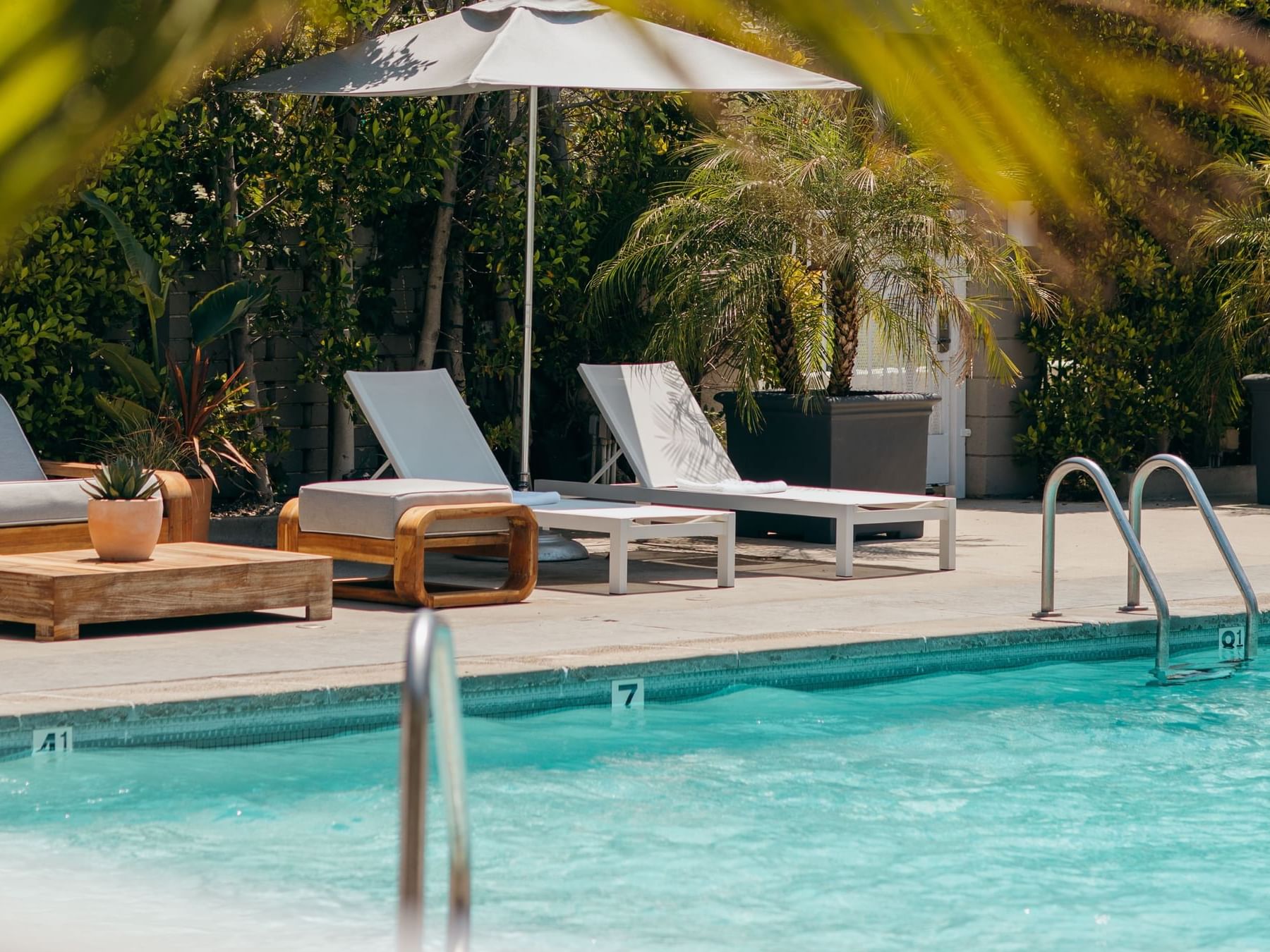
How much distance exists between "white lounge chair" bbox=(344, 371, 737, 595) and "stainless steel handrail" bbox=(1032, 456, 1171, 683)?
1.60m

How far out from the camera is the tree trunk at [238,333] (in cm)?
1004

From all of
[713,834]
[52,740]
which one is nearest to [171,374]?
[52,740]

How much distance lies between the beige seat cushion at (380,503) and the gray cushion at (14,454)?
1363 millimetres

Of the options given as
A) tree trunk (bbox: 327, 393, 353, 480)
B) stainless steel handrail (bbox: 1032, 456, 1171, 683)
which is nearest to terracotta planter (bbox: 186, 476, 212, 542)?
tree trunk (bbox: 327, 393, 353, 480)

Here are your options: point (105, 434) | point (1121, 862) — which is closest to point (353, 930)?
point (1121, 862)

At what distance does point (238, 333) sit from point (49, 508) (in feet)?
9.33

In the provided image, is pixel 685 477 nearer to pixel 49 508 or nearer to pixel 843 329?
pixel 843 329

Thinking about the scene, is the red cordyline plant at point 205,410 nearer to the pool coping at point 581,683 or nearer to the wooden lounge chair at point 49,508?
the wooden lounge chair at point 49,508

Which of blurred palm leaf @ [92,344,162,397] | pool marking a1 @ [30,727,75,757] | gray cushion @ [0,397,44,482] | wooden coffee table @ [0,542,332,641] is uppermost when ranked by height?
blurred palm leaf @ [92,344,162,397]

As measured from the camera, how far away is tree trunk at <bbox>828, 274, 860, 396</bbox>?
10.6 metres

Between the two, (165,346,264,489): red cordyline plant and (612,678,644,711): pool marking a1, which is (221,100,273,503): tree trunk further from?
(612,678,644,711): pool marking a1

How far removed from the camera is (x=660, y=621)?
293 inches

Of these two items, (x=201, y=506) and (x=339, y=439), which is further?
(x=339, y=439)

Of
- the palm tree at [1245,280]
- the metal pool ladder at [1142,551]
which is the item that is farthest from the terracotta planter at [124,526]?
the palm tree at [1245,280]
